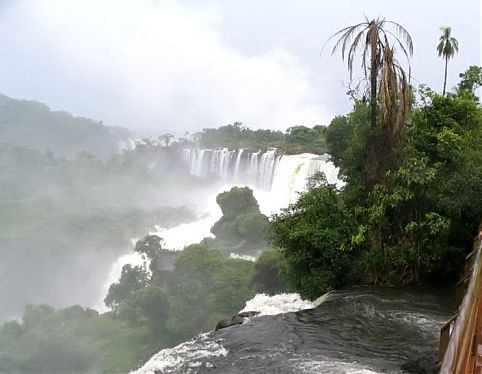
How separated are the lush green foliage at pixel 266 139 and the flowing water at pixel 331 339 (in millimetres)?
28131

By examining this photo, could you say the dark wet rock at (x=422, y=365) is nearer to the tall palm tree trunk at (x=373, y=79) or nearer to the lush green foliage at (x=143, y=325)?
the tall palm tree trunk at (x=373, y=79)

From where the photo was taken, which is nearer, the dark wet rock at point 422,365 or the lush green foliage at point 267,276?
the dark wet rock at point 422,365

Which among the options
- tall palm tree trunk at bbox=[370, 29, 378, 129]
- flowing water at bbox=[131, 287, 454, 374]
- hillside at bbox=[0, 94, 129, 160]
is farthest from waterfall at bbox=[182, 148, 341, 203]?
hillside at bbox=[0, 94, 129, 160]

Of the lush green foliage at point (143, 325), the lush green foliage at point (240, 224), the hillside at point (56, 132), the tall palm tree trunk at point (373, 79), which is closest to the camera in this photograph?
the tall palm tree trunk at point (373, 79)

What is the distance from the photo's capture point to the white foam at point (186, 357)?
7.80 meters

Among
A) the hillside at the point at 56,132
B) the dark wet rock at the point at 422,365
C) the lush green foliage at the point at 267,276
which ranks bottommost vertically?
the lush green foliage at the point at 267,276

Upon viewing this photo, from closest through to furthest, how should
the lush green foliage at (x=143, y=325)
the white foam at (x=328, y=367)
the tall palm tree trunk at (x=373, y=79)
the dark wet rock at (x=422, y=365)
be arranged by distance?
the dark wet rock at (x=422, y=365)
the white foam at (x=328, y=367)
the tall palm tree trunk at (x=373, y=79)
the lush green foliage at (x=143, y=325)

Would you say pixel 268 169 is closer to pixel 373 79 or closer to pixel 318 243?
pixel 318 243

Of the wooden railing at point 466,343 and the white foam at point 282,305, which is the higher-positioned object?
the wooden railing at point 466,343

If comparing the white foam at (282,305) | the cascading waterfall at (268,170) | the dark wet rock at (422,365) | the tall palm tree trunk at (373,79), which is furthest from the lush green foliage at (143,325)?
the dark wet rock at (422,365)

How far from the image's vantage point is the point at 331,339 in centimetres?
872

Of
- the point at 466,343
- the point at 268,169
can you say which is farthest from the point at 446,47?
the point at 466,343

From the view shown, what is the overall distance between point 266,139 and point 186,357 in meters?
57.4

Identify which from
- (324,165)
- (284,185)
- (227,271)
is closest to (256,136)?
(284,185)
